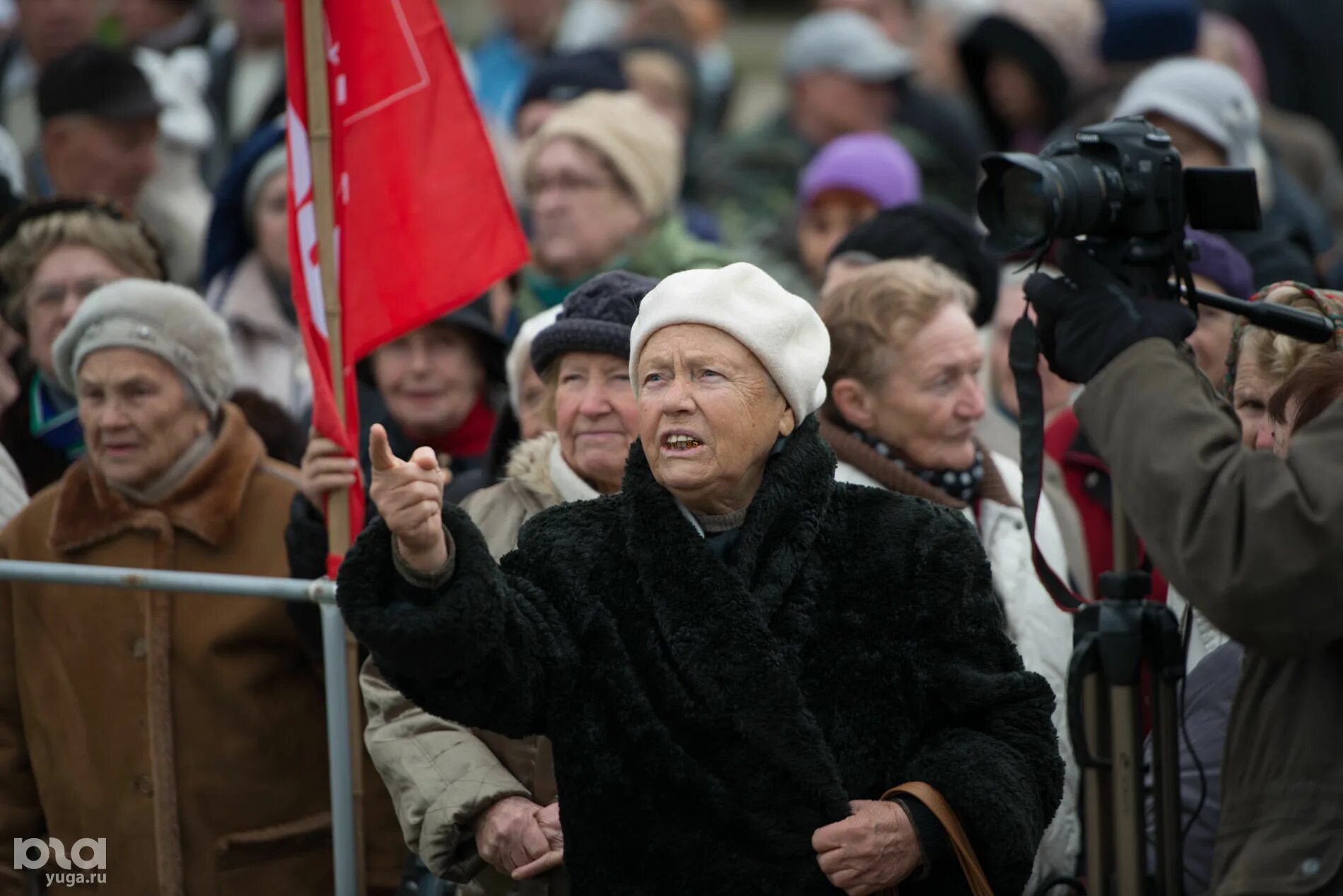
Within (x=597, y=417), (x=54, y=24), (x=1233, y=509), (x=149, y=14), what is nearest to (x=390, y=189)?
(x=597, y=417)

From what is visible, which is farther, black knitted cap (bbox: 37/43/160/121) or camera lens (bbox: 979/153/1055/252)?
black knitted cap (bbox: 37/43/160/121)

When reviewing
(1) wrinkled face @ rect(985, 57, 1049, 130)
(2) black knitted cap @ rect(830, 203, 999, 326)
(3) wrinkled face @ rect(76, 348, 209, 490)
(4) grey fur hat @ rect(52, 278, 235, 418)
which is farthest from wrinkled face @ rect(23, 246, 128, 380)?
(1) wrinkled face @ rect(985, 57, 1049, 130)

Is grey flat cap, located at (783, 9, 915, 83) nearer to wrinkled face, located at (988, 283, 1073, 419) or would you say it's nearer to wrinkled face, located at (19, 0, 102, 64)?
wrinkled face, located at (988, 283, 1073, 419)

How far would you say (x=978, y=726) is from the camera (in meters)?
3.15

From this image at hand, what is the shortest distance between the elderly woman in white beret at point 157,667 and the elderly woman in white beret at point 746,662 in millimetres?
1414

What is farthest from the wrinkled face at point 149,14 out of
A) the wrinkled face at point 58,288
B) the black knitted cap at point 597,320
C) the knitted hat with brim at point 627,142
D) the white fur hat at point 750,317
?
the white fur hat at point 750,317

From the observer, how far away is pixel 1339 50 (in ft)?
31.2

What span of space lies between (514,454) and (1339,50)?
7.03 metres

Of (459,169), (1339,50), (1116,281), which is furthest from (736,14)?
(1116,281)

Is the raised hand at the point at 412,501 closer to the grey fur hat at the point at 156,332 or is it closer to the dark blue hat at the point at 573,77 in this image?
the grey fur hat at the point at 156,332

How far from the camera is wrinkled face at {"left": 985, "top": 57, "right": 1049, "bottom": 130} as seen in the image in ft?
26.2

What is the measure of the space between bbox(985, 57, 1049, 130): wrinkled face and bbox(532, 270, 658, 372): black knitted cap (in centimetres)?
435

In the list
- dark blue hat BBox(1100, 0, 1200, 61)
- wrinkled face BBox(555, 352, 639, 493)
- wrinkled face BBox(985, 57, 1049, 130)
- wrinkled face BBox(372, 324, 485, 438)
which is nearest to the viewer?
wrinkled face BBox(555, 352, 639, 493)

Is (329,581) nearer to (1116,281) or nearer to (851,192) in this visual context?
(1116,281)
